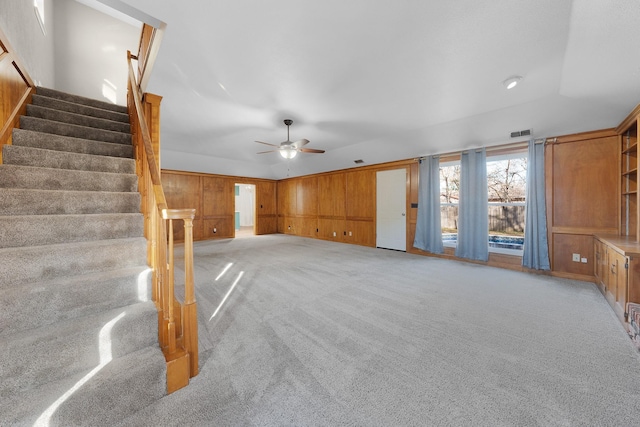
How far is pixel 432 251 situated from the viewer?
16.5 ft

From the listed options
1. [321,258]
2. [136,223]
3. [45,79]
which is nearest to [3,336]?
[136,223]

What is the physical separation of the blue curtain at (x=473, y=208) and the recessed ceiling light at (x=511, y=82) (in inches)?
70.9

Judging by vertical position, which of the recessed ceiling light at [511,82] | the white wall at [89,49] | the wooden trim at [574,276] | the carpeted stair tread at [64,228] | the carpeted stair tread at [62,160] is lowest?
the wooden trim at [574,276]

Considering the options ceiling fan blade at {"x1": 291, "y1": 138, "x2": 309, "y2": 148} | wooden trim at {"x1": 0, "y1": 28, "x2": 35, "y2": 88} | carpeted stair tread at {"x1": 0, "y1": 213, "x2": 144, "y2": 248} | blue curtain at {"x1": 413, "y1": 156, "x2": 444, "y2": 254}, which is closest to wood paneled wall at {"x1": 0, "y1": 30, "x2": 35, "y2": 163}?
wooden trim at {"x1": 0, "y1": 28, "x2": 35, "y2": 88}

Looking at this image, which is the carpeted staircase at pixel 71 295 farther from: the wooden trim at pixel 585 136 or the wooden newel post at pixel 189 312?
the wooden trim at pixel 585 136

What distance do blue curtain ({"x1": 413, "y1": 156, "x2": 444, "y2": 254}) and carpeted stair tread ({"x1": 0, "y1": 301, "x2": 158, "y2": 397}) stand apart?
Answer: 5008 mm

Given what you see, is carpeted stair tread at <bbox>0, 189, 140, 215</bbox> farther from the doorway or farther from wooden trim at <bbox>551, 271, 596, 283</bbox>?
wooden trim at <bbox>551, 271, 596, 283</bbox>

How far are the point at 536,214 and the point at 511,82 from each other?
232 cm

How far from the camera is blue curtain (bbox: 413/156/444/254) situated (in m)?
4.98

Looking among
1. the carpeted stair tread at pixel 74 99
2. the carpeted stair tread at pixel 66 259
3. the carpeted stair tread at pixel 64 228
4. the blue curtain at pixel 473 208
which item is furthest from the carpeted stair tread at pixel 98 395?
the blue curtain at pixel 473 208

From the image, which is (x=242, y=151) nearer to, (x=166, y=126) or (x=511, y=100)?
(x=166, y=126)

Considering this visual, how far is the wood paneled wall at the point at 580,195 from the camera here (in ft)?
11.0

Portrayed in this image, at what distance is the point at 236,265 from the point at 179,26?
3.39 m

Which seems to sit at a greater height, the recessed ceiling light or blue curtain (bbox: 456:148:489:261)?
the recessed ceiling light
